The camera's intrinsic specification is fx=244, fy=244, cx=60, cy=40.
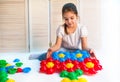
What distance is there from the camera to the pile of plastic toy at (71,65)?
1.41 meters

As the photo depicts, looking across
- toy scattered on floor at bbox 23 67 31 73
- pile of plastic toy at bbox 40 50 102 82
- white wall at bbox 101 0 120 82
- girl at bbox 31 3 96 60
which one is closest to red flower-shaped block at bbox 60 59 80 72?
pile of plastic toy at bbox 40 50 102 82

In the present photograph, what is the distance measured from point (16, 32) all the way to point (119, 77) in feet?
4.32

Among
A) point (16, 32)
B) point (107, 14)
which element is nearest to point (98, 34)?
point (107, 14)

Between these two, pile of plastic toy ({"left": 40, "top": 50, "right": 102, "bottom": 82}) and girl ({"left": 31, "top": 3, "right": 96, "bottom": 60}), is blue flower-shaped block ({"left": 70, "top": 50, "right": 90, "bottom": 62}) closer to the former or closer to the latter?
pile of plastic toy ({"left": 40, "top": 50, "right": 102, "bottom": 82})

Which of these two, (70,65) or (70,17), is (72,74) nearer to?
(70,65)

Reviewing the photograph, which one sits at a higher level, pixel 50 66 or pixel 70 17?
pixel 70 17

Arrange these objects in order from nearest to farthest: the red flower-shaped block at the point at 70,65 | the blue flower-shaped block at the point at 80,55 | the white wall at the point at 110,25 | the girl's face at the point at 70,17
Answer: the red flower-shaped block at the point at 70,65
the blue flower-shaped block at the point at 80,55
the girl's face at the point at 70,17
the white wall at the point at 110,25

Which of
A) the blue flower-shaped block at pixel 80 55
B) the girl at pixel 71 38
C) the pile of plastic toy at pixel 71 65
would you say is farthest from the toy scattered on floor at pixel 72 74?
the girl at pixel 71 38

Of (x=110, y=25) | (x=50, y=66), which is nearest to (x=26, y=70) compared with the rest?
(x=50, y=66)

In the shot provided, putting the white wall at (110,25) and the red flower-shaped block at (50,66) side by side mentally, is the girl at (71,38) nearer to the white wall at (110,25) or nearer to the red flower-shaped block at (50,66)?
the red flower-shaped block at (50,66)

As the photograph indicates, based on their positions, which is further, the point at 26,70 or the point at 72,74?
the point at 26,70

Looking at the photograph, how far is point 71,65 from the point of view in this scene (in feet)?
4.82

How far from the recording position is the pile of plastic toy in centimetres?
141

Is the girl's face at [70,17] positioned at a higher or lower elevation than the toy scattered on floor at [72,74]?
higher
